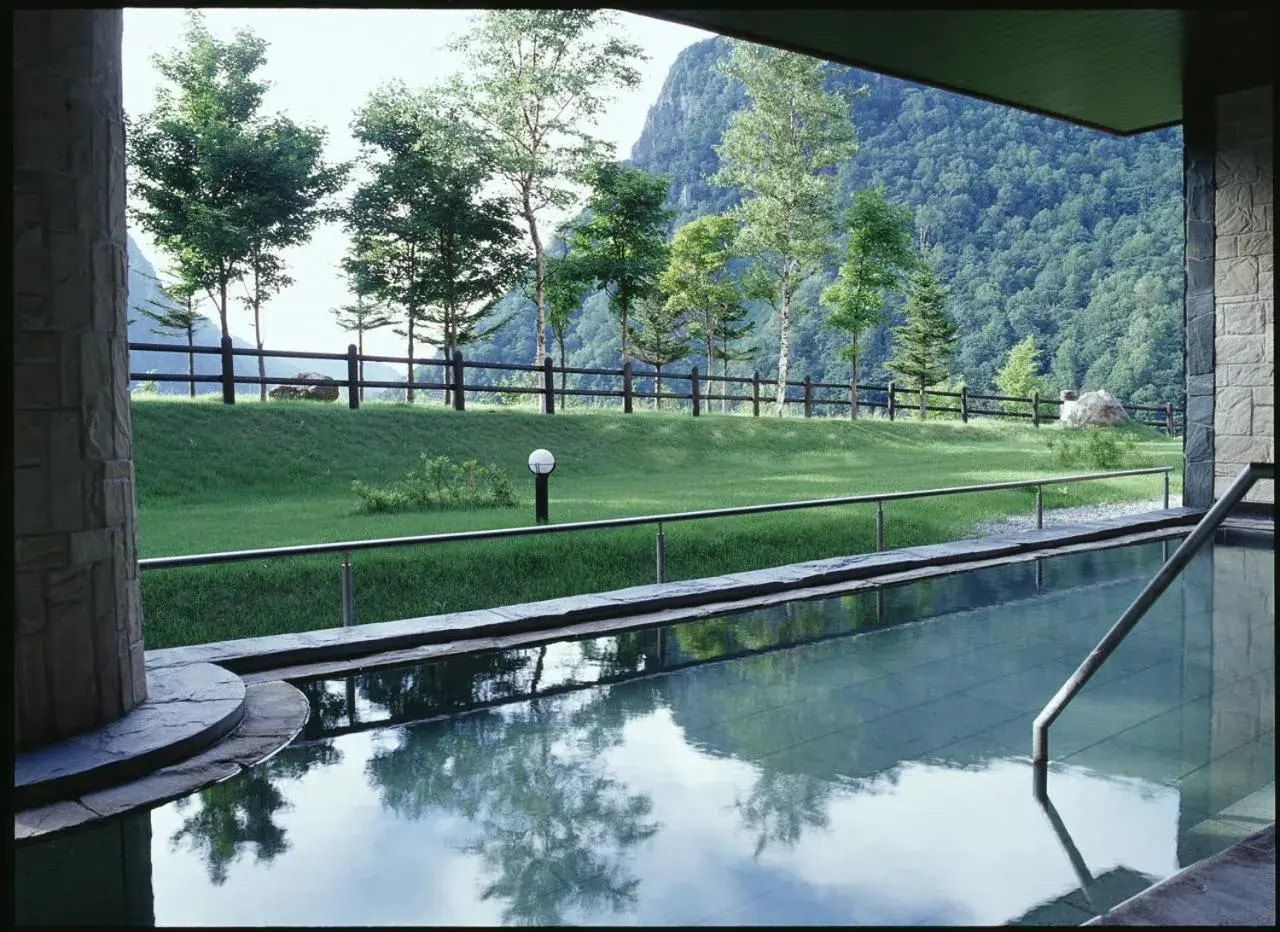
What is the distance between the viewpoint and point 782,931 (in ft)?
9.07

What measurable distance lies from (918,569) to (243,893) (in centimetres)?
658

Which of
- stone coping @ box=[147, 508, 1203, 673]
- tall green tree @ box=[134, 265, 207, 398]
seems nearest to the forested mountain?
tall green tree @ box=[134, 265, 207, 398]

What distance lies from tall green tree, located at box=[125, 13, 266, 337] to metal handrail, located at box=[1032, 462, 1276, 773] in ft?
89.4

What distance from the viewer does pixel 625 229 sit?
93.1 feet

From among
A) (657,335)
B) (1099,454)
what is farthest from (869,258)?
(1099,454)

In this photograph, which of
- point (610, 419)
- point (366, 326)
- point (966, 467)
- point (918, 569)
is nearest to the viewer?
point (918, 569)

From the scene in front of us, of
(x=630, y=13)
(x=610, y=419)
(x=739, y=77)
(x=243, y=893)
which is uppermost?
(x=739, y=77)

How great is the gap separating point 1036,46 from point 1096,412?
22365mm

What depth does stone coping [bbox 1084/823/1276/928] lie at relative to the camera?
108 inches

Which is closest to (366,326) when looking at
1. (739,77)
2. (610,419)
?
(739,77)

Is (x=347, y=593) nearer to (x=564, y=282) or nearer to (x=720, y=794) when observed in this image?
(x=720, y=794)

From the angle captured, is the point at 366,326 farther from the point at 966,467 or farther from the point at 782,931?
the point at 782,931

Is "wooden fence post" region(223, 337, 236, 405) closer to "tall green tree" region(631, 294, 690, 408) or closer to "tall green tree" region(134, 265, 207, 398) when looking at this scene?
"tall green tree" region(134, 265, 207, 398)

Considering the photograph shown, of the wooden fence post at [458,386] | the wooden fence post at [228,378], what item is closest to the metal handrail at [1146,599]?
the wooden fence post at [228,378]
